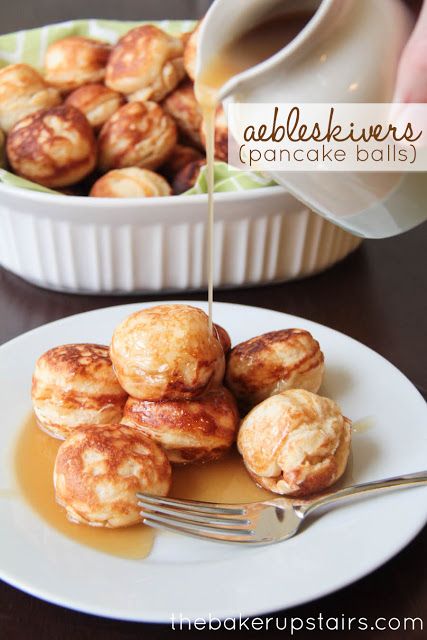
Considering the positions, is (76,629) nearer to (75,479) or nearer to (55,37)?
(75,479)

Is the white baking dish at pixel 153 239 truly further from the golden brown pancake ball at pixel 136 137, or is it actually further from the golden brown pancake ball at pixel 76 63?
the golden brown pancake ball at pixel 76 63

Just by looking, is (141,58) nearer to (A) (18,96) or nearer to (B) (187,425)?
(A) (18,96)

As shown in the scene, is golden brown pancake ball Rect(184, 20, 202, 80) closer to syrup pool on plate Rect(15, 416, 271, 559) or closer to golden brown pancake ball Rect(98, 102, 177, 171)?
golden brown pancake ball Rect(98, 102, 177, 171)

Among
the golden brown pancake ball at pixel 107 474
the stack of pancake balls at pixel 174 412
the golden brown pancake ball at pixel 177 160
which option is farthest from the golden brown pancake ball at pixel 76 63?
the golden brown pancake ball at pixel 107 474

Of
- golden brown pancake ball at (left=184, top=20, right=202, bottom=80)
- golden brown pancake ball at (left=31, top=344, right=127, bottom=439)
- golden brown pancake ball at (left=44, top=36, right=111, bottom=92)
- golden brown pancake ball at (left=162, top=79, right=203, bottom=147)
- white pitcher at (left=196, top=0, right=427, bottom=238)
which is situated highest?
white pitcher at (left=196, top=0, right=427, bottom=238)

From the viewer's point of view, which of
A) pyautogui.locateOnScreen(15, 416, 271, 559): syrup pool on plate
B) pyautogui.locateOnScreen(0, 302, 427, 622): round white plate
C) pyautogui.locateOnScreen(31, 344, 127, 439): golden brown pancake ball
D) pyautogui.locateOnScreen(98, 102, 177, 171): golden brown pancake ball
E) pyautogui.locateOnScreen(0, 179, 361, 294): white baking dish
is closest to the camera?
pyautogui.locateOnScreen(0, 302, 427, 622): round white plate

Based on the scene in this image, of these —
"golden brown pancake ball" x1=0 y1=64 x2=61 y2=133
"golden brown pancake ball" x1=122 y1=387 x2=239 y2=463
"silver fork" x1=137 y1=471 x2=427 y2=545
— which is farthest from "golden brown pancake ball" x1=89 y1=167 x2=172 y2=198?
"silver fork" x1=137 y1=471 x2=427 y2=545

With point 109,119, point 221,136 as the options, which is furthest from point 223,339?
point 109,119
